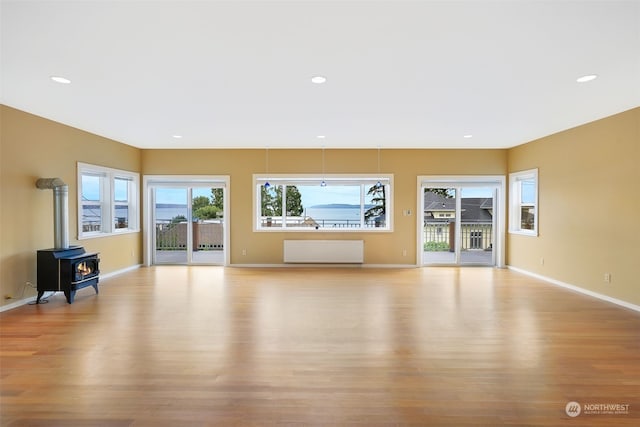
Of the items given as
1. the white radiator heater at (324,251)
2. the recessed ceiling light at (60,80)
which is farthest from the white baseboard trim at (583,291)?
the recessed ceiling light at (60,80)

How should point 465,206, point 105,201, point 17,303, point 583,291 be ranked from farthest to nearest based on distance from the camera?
point 465,206 < point 105,201 < point 583,291 < point 17,303

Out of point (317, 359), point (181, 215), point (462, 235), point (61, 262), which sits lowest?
point (317, 359)

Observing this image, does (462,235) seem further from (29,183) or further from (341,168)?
(29,183)

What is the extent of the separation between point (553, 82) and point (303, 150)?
4.82 meters

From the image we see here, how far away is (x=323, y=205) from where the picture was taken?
750 centimetres

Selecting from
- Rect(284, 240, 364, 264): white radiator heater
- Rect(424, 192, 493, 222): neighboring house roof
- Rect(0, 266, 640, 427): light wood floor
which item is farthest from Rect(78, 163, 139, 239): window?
Rect(424, 192, 493, 222): neighboring house roof

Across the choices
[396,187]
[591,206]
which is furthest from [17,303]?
[591,206]

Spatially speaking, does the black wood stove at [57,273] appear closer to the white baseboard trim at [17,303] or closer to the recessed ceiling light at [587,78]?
the white baseboard trim at [17,303]

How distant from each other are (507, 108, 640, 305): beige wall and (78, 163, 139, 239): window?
27.2ft

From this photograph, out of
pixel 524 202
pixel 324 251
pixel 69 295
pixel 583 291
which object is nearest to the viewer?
pixel 69 295

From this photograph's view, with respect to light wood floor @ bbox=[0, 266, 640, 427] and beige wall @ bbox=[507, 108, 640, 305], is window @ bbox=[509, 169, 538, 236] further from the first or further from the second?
light wood floor @ bbox=[0, 266, 640, 427]

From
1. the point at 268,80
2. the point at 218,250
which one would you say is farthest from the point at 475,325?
the point at 218,250

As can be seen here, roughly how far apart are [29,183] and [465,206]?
315 inches

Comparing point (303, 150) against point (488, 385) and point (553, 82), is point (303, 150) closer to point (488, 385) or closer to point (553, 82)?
point (553, 82)
